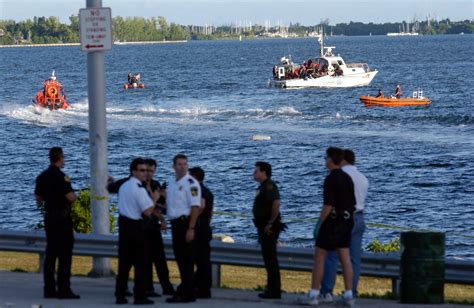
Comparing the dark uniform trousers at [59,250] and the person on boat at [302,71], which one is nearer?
the dark uniform trousers at [59,250]

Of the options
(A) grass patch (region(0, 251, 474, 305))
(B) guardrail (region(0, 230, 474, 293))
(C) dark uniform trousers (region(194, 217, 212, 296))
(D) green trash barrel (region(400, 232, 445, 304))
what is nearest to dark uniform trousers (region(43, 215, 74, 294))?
(B) guardrail (region(0, 230, 474, 293))

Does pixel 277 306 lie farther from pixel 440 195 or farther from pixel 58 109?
pixel 58 109

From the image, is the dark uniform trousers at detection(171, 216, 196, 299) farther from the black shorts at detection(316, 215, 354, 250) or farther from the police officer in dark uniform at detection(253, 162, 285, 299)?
the black shorts at detection(316, 215, 354, 250)

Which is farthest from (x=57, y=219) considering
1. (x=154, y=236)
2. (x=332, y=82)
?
(x=332, y=82)

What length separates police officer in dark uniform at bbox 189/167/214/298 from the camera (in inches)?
547

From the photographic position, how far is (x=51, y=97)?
77.0m

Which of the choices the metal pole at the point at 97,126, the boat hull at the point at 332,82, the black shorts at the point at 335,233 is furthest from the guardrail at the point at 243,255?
the boat hull at the point at 332,82

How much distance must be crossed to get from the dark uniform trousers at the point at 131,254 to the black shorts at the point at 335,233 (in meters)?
1.99

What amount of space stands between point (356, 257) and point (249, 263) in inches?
62.5

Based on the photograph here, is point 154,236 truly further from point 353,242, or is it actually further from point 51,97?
point 51,97

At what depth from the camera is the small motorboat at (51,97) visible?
76.6 m

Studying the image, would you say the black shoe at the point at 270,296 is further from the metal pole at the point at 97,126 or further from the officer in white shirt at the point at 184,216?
the metal pole at the point at 97,126

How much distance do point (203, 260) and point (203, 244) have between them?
22 centimetres

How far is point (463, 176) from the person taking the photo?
45938 millimetres
